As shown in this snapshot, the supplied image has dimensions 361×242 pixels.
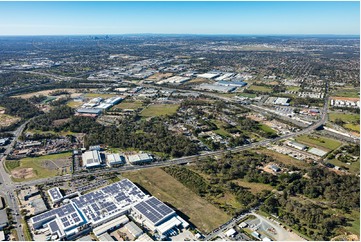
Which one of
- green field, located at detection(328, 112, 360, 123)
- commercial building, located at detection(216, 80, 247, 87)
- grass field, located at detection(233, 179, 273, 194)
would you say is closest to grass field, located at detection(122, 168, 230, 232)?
grass field, located at detection(233, 179, 273, 194)

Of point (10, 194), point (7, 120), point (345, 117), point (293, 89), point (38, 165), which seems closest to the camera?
point (10, 194)

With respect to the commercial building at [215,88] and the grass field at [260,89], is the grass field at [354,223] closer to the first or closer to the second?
the grass field at [260,89]

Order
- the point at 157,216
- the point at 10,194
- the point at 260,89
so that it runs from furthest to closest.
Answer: the point at 260,89 → the point at 10,194 → the point at 157,216

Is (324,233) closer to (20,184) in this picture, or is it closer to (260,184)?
(260,184)

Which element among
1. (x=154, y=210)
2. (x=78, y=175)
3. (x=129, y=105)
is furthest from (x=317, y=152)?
(x=129, y=105)

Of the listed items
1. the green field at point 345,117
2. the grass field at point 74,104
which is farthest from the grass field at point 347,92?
the grass field at point 74,104

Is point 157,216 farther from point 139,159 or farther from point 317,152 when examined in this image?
point 317,152

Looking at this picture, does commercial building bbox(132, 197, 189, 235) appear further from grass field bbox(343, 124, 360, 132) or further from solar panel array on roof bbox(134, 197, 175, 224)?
grass field bbox(343, 124, 360, 132)
